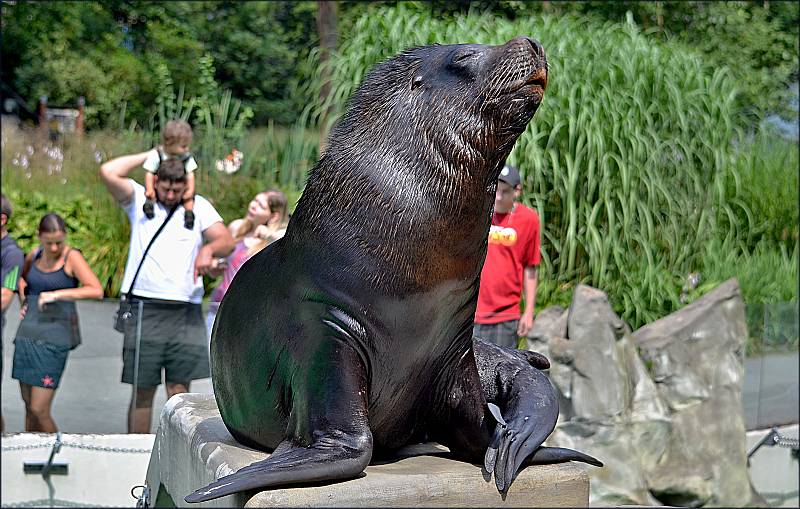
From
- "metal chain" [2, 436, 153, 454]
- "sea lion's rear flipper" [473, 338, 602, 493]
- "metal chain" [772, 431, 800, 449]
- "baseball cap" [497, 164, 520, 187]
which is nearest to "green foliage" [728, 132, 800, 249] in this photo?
"metal chain" [772, 431, 800, 449]

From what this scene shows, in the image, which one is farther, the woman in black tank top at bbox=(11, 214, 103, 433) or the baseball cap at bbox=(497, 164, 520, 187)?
the baseball cap at bbox=(497, 164, 520, 187)

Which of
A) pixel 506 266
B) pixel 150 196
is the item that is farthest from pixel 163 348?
pixel 506 266

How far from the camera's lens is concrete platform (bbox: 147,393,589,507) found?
2.62 m

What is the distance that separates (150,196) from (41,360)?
1.09 metres

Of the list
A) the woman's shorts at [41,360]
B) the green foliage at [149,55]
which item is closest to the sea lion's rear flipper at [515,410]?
the woman's shorts at [41,360]

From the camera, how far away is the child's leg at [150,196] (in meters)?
6.11

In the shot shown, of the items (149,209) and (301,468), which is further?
(149,209)

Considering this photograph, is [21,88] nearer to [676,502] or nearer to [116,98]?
[116,98]

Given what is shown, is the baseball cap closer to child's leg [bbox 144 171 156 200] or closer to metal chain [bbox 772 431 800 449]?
child's leg [bbox 144 171 156 200]

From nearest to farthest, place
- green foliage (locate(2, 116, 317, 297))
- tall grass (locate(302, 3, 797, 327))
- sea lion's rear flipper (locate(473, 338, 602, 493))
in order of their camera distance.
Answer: sea lion's rear flipper (locate(473, 338, 602, 493)), tall grass (locate(302, 3, 797, 327)), green foliage (locate(2, 116, 317, 297))

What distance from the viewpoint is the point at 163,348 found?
19.6ft

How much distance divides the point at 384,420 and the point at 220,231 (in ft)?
11.5

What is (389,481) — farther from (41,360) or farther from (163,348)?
(41,360)

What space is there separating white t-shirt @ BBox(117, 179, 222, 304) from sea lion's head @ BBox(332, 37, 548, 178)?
11.5 ft
